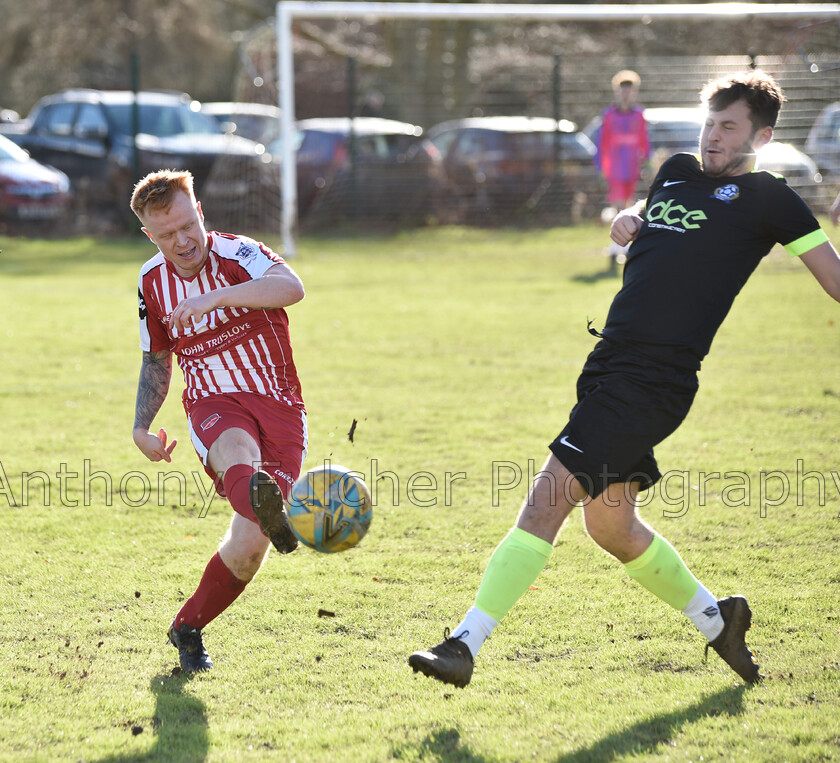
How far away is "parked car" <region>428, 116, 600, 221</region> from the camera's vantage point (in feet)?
61.1

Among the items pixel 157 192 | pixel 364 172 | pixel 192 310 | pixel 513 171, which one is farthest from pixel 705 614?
pixel 513 171

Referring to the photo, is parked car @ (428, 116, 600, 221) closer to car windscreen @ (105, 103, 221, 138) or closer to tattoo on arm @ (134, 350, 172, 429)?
car windscreen @ (105, 103, 221, 138)

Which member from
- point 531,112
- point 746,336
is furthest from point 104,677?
point 531,112

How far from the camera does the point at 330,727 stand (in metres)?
3.08

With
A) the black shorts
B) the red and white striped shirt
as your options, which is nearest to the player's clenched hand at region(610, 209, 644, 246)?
the black shorts

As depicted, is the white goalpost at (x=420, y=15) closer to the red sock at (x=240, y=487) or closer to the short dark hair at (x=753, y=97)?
the short dark hair at (x=753, y=97)

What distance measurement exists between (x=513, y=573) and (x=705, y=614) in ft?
2.46

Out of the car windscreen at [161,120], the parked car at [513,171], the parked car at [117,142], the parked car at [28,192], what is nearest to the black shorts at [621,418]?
the parked car at [117,142]

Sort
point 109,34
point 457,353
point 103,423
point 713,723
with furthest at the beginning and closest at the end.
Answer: point 109,34 → point 457,353 → point 103,423 → point 713,723

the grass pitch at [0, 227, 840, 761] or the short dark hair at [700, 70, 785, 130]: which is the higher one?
the short dark hair at [700, 70, 785, 130]

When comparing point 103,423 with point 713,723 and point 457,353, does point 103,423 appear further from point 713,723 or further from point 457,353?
point 713,723

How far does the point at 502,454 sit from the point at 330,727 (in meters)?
3.06

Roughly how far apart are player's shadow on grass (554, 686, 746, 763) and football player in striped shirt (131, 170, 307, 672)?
3.73ft

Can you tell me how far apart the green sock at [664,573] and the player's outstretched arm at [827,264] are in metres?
1.00
